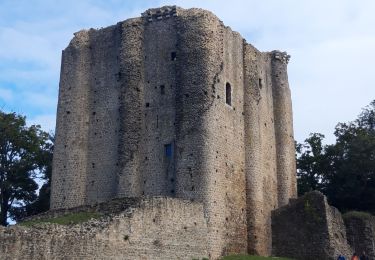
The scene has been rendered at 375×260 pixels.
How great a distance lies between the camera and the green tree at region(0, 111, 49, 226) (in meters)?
38.9

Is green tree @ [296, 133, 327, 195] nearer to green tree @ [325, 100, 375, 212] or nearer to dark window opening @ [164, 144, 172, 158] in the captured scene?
green tree @ [325, 100, 375, 212]

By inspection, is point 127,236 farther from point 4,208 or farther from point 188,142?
point 4,208

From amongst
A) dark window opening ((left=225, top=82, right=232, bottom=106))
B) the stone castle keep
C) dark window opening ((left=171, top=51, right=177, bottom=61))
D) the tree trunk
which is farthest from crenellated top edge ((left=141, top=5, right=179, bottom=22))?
the tree trunk

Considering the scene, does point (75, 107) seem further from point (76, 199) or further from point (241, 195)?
point (241, 195)

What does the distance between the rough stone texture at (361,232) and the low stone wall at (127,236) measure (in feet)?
30.1

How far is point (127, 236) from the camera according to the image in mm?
24438

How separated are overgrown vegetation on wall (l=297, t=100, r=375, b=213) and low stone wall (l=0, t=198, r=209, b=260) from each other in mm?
14075

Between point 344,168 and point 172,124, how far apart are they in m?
13.5

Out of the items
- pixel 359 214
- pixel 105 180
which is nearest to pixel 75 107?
pixel 105 180

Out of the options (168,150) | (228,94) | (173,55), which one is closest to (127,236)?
(168,150)

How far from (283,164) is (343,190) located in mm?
5434

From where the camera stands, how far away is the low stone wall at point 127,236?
21234 mm

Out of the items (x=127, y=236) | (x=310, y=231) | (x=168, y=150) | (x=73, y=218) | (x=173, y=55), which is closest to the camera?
(x=127, y=236)

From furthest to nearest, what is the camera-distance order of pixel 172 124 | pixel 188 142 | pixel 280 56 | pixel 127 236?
pixel 280 56 < pixel 172 124 < pixel 188 142 < pixel 127 236
